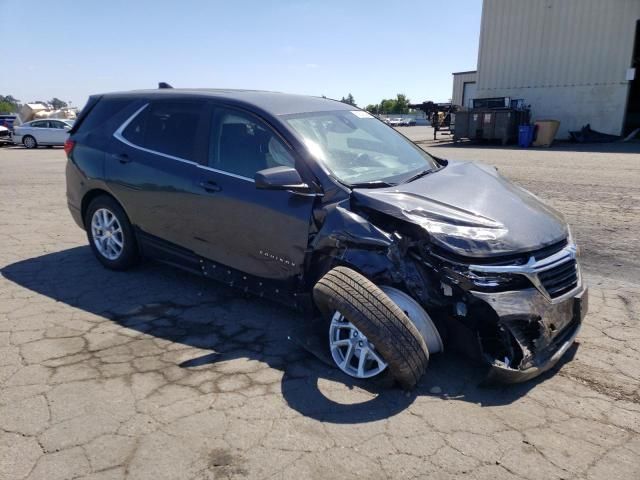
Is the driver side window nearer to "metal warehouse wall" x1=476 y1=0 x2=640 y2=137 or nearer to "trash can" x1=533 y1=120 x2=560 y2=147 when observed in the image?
"trash can" x1=533 y1=120 x2=560 y2=147

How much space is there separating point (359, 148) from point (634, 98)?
32.5m

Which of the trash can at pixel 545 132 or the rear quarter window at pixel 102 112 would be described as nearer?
the rear quarter window at pixel 102 112

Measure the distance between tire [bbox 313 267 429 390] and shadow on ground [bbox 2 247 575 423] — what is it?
224 mm

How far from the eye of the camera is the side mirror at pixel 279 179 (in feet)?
10.8

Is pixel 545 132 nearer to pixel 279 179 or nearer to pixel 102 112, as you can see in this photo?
pixel 102 112

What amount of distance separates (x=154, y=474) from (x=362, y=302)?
136 centimetres

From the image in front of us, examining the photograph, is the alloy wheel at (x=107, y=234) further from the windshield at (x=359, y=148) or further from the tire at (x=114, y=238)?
the windshield at (x=359, y=148)

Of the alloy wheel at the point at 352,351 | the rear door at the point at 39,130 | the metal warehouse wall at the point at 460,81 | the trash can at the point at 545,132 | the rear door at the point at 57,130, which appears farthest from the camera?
the metal warehouse wall at the point at 460,81

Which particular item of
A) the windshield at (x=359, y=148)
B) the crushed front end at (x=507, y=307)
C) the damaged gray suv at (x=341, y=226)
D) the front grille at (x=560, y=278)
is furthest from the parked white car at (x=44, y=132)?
the front grille at (x=560, y=278)

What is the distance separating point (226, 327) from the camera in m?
3.86

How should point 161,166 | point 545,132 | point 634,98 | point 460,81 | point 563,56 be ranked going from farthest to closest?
1. point 460,81
2. point 634,98
3. point 563,56
4. point 545,132
5. point 161,166

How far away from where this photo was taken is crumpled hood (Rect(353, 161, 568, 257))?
2.89 m

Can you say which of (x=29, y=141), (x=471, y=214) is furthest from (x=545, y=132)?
(x=29, y=141)

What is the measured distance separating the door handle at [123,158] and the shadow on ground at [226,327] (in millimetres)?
1130
